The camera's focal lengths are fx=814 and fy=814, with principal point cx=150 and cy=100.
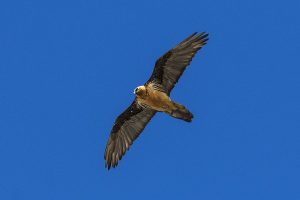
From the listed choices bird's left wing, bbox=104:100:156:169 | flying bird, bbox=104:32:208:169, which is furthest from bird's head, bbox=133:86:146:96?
bird's left wing, bbox=104:100:156:169

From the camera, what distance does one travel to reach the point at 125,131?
32781 millimetres

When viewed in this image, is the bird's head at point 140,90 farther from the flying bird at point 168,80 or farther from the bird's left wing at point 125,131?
the bird's left wing at point 125,131

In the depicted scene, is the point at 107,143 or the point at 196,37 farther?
the point at 107,143

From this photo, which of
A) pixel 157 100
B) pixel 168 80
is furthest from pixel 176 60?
pixel 157 100

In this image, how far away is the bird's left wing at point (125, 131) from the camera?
3249 cm

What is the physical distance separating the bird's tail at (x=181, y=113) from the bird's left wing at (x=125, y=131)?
2.57m

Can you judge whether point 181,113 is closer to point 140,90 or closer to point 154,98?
point 154,98

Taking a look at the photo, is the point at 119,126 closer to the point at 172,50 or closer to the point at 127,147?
the point at 127,147

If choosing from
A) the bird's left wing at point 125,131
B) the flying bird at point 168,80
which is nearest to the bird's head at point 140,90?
the flying bird at point 168,80

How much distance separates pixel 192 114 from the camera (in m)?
29.8

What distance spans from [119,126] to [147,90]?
2765mm

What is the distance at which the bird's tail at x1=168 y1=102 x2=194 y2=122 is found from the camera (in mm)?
29781

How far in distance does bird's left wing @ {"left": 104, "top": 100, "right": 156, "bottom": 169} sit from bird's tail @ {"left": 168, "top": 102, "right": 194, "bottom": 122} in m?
2.57

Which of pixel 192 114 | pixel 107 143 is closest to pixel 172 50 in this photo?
pixel 192 114
